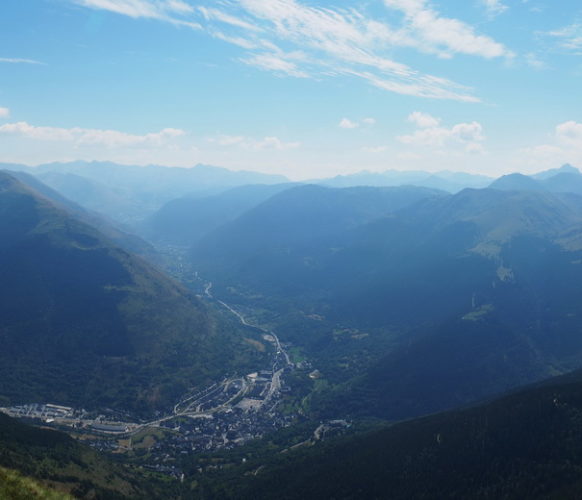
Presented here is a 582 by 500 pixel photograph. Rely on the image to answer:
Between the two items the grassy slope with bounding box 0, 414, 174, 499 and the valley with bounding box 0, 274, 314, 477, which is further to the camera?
the valley with bounding box 0, 274, 314, 477

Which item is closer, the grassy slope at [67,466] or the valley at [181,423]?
the grassy slope at [67,466]

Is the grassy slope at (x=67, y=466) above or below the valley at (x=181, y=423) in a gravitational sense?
above

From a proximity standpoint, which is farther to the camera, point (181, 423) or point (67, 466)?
point (181, 423)

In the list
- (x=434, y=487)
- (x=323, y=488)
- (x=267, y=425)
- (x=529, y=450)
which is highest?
(x=529, y=450)

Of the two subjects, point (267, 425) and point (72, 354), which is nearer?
point (267, 425)

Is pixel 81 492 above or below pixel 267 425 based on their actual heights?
above

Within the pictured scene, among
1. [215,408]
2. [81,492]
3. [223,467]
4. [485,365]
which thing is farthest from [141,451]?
[485,365]

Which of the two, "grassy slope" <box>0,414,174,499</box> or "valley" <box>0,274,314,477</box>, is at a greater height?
"grassy slope" <box>0,414,174,499</box>

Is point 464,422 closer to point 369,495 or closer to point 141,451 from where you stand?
point 369,495

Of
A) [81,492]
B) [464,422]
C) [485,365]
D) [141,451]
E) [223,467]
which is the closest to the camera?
[81,492]

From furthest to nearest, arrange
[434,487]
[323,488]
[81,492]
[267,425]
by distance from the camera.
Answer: [267,425] < [323,488] < [434,487] < [81,492]

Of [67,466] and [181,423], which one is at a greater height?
[67,466]
